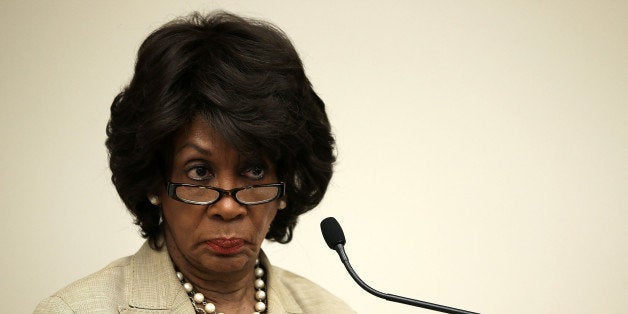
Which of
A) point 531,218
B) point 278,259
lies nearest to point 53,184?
point 278,259

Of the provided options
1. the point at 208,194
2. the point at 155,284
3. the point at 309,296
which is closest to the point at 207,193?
the point at 208,194

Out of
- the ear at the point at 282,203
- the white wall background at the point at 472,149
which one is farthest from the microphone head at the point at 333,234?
the white wall background at the point at 472,149

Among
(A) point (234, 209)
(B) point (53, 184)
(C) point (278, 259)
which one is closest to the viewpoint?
(A) point (234, 209)

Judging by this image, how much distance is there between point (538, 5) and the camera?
10.5 feet

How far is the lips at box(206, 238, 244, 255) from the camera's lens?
2.09 metres

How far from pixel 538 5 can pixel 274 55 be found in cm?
132

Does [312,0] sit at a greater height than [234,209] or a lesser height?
greater

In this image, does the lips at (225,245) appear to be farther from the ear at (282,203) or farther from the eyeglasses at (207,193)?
the ear at (282,203)

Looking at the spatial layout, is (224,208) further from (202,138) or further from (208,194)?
(202,138)

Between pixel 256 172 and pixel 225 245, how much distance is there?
0.53 ft

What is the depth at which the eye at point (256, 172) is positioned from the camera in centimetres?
211

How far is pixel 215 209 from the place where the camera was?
205cm

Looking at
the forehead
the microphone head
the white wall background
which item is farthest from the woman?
the white wall background

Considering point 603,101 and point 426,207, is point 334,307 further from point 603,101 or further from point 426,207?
point 603,101
